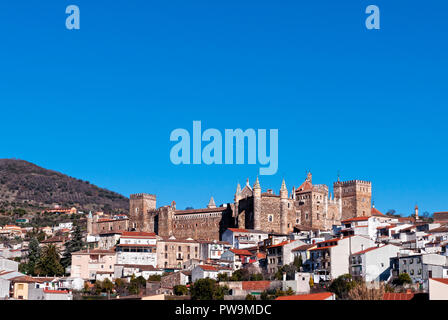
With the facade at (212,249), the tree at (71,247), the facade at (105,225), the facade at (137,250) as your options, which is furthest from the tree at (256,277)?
the facade at (105,225)

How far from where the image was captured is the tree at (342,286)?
59.6m

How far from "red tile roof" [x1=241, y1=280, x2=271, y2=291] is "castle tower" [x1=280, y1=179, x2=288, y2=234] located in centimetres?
2628

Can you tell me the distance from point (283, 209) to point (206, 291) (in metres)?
31.7

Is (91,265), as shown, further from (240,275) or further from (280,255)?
(280,255)

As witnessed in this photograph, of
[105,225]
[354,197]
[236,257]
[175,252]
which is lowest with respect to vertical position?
[236,257]

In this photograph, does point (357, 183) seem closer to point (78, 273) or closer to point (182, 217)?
point (182, 217)

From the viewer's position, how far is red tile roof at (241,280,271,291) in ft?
207

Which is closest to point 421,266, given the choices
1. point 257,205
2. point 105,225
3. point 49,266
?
point 257,205

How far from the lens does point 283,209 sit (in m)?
91.2

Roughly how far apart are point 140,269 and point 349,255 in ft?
65.6

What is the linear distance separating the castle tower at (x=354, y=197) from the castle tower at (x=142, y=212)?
2359 cm

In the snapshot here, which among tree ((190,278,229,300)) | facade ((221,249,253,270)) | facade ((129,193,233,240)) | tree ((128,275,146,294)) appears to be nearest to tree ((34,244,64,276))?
tree ((128,275,146,294))

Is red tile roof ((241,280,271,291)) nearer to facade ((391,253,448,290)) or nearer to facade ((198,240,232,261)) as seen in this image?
facade ((391,253,448,290))
